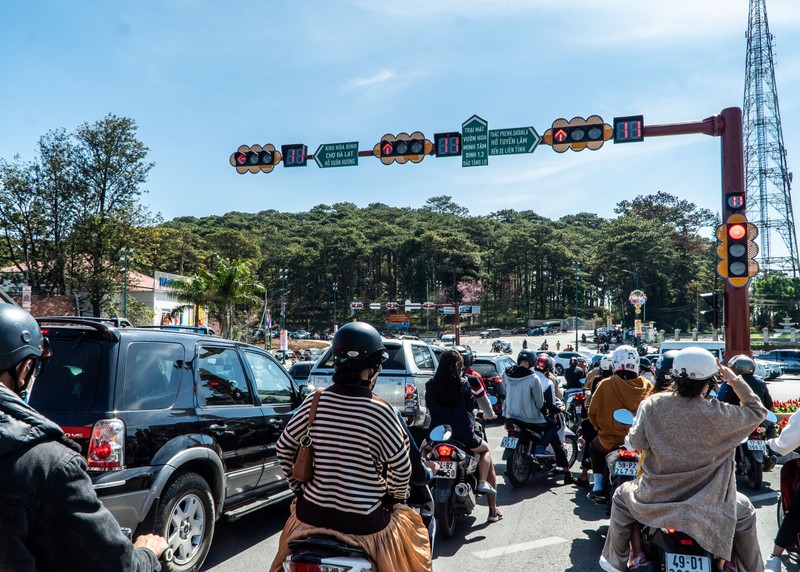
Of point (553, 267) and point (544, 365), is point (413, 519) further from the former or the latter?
point (553, 267)

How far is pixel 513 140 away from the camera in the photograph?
14711 millimetres

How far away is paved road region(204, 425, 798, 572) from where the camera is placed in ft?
17.3

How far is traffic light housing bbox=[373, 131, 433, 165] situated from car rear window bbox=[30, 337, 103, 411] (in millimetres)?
10861

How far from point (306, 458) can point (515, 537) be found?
3750mm

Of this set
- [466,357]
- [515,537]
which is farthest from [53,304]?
[515,537]

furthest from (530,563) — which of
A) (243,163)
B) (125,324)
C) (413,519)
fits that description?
(243,163)

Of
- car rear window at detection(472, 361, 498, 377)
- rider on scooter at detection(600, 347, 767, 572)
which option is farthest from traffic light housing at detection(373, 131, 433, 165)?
rider on scooter at detection(600, 347, 767, 572)

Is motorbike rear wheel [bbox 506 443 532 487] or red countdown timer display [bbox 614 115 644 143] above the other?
red countdown timer display [bbox 614 115 644 143]

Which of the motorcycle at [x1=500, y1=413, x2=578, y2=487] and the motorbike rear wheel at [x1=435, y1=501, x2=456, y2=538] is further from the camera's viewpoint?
the motorcycle at [x1=500, y1=413, x2=578, y2=487]

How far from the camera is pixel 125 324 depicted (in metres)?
5.25

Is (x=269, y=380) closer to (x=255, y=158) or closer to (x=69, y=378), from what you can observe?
(x=69, y=378)

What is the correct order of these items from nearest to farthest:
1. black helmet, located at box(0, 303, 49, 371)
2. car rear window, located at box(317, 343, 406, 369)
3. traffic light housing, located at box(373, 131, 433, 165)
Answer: black helmet, located at box(0, 303, 49, 371)
car rear window, located at box(317, 343, 406, 369)
traffic light housing, located at box(373, 131, 433, 165)

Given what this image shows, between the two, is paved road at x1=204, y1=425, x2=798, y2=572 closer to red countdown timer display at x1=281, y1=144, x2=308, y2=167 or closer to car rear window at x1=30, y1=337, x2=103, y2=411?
car rear window at x1=30, y1=337, x2=103, y2=411

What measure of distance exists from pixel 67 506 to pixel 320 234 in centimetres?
10054
